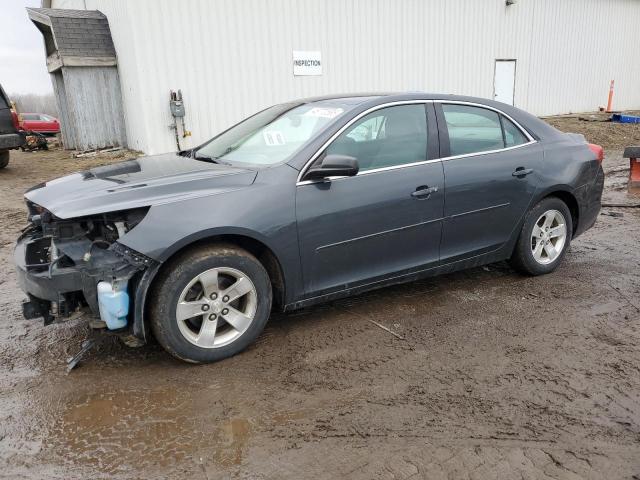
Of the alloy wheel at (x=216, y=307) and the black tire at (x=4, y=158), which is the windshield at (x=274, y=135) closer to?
the alloy wheel at (x=216, y=307)

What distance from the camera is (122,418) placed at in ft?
9.30

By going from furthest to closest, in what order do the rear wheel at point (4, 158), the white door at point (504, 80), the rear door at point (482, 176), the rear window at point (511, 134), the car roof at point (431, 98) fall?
the white door at point (504, 80)
the rear wheel at point (4, 158)
the rear window at point (511, 134)
the rear door at point (482, 176)
the car roof at point (431, 98)

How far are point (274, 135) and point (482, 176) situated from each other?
5.46 feet

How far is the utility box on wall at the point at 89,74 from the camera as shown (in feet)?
43.2

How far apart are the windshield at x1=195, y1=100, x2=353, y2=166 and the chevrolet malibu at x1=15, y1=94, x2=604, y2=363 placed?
2 cm

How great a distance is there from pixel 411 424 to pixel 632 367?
1532 millimetres

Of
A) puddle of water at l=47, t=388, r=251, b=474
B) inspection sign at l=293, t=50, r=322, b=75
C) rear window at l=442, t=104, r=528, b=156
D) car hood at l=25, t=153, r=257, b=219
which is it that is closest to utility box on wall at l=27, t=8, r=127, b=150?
inspection sign at l=293, t=50, r=322, b=75

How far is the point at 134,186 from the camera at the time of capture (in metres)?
3.32

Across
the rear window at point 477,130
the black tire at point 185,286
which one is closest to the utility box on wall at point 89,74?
the rear window at point 477,130

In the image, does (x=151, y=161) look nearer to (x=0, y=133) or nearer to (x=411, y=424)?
(x=411, y=424)

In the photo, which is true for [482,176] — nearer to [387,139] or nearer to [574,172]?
[387,139]

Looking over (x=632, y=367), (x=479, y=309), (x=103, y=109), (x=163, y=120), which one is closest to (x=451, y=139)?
(x=479, y=309)

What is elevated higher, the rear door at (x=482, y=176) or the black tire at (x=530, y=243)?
the rear door at (x=482, y=176)

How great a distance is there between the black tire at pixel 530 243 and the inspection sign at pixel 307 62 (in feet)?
33.9
